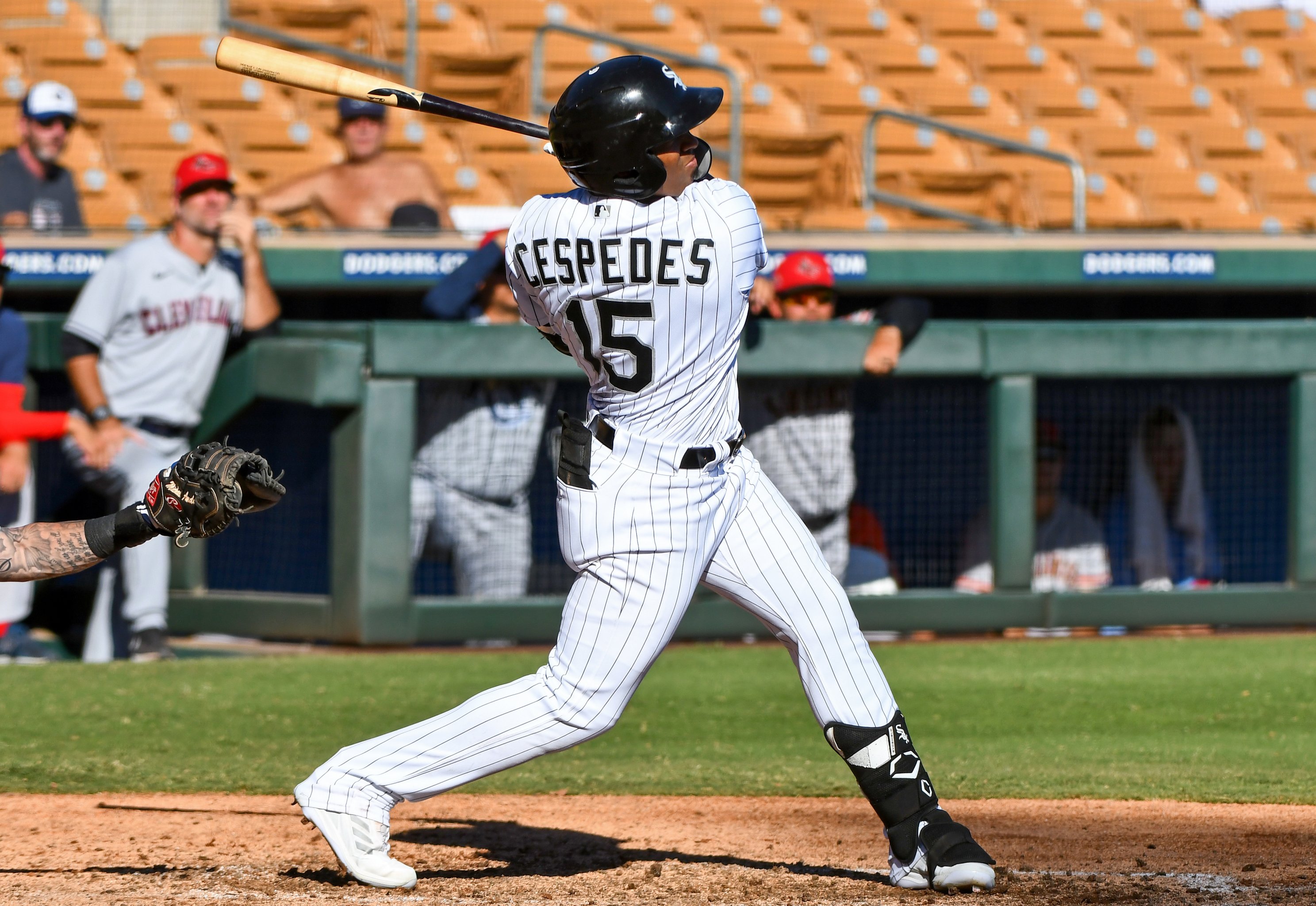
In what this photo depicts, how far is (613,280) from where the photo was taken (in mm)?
2598

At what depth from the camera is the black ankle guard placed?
279cm

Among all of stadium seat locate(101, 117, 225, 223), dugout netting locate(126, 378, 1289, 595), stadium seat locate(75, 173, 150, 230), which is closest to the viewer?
dugout netting locate(126, 378, 1289, 595)

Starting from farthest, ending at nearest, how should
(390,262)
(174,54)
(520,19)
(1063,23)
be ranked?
(1063,23) → (520,19) → (174,54) → (390,262)

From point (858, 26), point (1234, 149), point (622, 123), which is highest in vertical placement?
point (858, 26)

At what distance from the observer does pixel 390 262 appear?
6082mm

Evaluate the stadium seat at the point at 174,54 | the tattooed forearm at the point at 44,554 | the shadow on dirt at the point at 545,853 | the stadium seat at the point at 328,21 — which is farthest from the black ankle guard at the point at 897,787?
the stadium seat at the point at 174,54

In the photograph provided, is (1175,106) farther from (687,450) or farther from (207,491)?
(207,491)

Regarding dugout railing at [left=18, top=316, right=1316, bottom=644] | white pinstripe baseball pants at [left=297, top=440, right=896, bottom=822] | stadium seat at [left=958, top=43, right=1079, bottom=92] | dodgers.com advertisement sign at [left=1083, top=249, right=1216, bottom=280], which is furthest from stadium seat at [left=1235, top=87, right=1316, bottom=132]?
white pinstripe baseball pants at [left=297, top=440, right=896, bottom=822]

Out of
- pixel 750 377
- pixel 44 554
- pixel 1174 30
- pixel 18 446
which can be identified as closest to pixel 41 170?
pixel 18 446

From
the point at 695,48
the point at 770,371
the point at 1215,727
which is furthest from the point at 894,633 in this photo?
the point at 695,48

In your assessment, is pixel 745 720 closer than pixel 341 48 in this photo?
Yes

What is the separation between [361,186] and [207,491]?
424 cm

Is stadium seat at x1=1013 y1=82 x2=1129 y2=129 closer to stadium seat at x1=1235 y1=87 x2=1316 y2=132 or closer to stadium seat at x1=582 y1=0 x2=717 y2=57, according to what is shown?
stadium seat at x1=1235 y1=87 x2=1316 y2=132

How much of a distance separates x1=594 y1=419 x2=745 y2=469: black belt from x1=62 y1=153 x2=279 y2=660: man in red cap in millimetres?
3099
